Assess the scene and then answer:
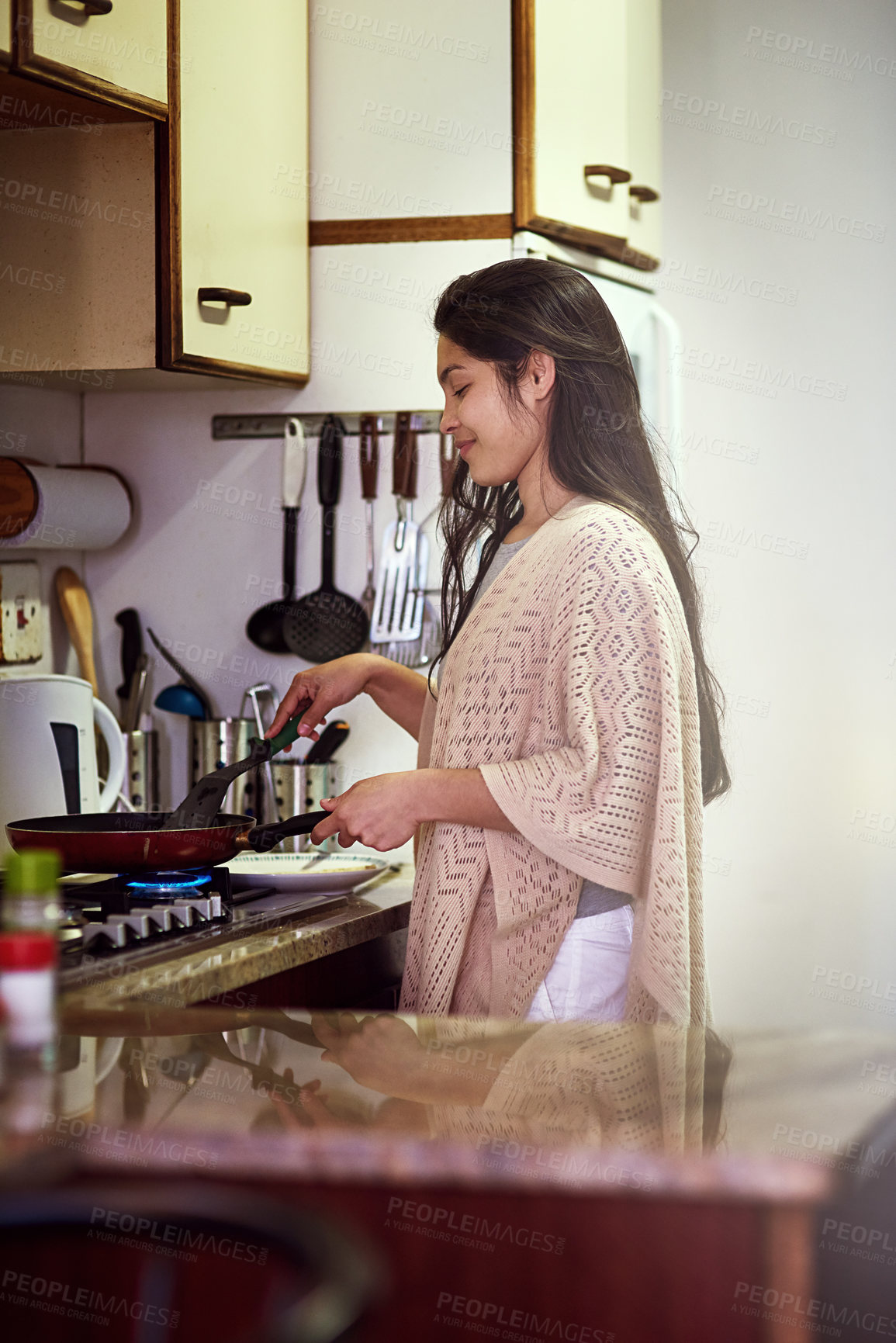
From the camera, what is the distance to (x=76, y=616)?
6.98 ft

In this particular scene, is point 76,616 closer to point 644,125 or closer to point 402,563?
point 402,563

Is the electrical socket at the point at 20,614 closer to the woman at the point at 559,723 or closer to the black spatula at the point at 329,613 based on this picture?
the black spatula at the point at 329,613

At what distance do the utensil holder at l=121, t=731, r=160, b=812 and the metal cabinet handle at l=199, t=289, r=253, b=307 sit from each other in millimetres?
650

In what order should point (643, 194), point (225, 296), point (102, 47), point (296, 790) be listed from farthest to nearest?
1. point (643, 194)
2. point (296, 790)
3. point (225, 296)
4. point (102, 47)

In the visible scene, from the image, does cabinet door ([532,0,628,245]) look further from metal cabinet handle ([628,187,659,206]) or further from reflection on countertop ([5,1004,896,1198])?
reflection on countertop ([5,1004,896,1198])

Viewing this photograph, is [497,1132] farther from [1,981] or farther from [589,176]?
[589,176]

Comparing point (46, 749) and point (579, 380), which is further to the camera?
point (46, 749)

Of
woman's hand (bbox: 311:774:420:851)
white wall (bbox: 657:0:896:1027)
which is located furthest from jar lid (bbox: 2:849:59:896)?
white wall (bbox: 657:0:896:1027)

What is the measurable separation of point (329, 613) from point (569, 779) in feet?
2.72

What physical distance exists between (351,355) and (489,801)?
3.14 feet

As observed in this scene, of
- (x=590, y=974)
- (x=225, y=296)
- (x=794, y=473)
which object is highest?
(x=225, y=296)

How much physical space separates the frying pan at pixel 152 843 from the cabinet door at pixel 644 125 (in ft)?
4.04

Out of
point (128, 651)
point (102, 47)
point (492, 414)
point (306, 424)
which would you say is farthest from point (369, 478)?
point (102, 47)

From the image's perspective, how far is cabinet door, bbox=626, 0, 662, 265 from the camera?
88.1 inches
